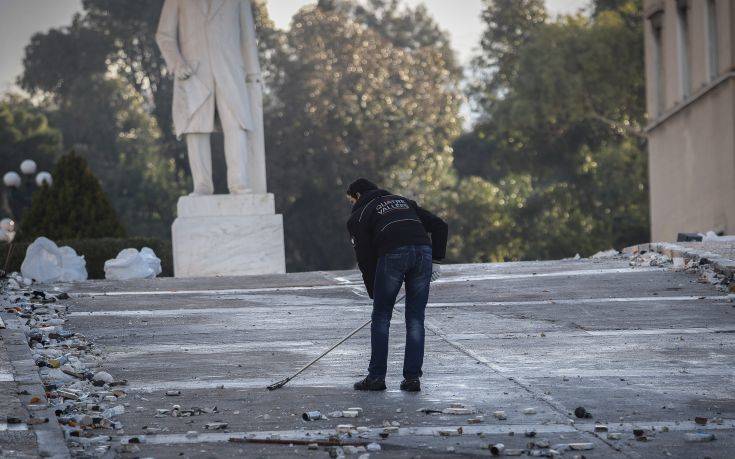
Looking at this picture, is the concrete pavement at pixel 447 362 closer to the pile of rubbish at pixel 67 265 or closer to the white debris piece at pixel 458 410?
the white debris piece at pixel 458 410

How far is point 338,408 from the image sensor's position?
8.85m

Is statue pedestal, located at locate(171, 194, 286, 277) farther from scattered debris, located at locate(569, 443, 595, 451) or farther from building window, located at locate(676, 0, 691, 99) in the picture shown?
scattered debris, located at locate(569, 443, 595, 451)

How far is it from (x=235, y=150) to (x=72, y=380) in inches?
462

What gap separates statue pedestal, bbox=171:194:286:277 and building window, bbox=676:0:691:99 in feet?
41.0

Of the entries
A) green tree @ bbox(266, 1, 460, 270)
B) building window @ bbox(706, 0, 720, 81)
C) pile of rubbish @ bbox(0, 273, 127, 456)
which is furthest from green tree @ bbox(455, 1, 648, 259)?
pile of rubbish @ bbox(0, 273, 127, 456)

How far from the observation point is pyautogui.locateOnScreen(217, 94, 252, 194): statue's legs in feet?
70.0

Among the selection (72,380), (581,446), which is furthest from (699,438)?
(72,380)

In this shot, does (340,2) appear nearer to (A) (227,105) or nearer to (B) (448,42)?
(B) (448,42)

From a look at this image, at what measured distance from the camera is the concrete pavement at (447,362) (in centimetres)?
798

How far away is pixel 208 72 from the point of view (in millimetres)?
21141

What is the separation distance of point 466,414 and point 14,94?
2192 inches

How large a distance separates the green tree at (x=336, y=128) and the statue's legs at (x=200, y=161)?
24039mm

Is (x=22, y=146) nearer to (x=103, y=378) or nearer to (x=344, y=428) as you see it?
(x=103, y=378)

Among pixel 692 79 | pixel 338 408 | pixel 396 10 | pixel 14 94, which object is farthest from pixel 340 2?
pixel 338 408
